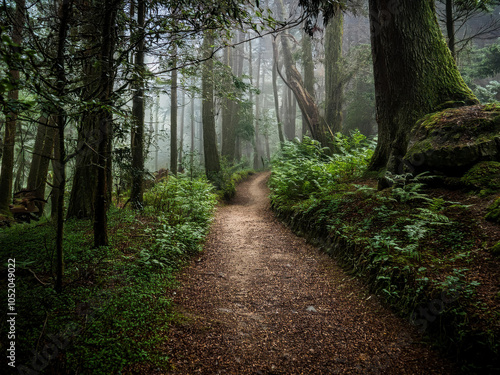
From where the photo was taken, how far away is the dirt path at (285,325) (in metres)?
2.52

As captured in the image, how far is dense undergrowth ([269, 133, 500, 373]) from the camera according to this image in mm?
2317

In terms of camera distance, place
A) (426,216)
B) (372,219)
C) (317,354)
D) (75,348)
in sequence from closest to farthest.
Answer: (75,348) → (317,354) → (426,216) → (372,219)

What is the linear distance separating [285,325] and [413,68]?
5.98 meters

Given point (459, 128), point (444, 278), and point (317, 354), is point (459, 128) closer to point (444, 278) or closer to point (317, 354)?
point (444, 278)

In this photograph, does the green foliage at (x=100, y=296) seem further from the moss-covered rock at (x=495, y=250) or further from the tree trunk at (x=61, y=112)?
the moss-covered rock at (x=495, y=250)

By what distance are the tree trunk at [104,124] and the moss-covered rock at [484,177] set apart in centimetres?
566

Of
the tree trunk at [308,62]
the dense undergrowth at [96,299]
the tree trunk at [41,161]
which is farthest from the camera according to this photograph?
the tree trunk at [308,62]

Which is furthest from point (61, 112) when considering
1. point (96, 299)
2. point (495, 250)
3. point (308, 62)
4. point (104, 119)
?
point (308, 62)

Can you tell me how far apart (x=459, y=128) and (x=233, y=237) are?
5.31 m

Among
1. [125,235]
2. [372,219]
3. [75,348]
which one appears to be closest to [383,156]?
[372,219]

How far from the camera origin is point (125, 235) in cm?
511

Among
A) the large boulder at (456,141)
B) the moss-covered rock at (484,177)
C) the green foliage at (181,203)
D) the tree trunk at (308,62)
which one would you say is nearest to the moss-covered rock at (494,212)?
the moss-covered rock at (484,177)

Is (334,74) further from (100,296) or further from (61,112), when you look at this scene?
(100,296)

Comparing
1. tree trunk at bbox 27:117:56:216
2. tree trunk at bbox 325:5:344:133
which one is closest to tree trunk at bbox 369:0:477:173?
tree trunk at bbox 325:5:344:133
